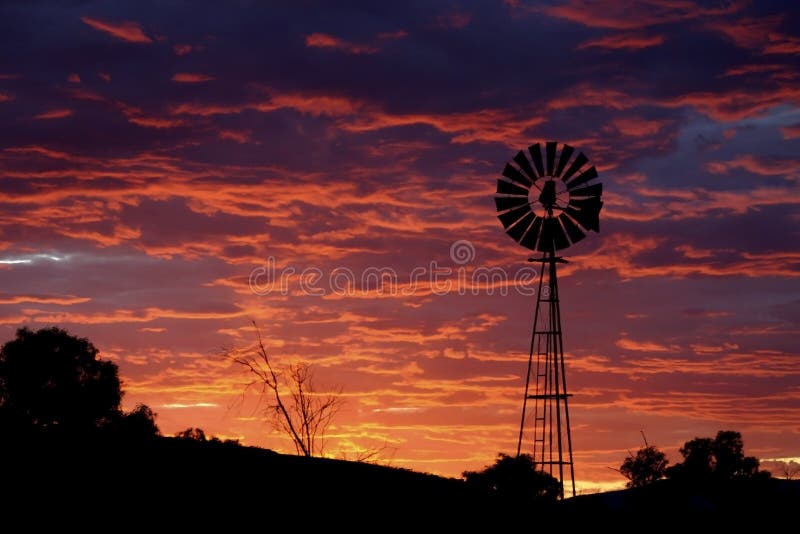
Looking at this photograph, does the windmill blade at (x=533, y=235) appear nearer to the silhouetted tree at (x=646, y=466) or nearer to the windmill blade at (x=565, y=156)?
the windmill blade at (x=565, y=156)

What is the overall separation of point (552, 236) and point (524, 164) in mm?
3437

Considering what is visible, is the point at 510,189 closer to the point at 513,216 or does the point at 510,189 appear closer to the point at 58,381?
the point at 513,216

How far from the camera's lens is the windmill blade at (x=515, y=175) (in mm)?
44172

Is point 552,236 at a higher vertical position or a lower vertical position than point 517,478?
higher

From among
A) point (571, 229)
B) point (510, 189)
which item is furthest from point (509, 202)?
point (571, 229)

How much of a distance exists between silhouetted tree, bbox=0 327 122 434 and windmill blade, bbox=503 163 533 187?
3720cm

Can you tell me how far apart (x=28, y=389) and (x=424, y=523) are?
51945mm

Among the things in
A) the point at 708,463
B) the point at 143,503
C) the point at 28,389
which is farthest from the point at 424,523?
the point at 708,463

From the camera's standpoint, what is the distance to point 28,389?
6925 cm

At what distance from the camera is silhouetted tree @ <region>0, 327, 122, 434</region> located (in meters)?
69.3

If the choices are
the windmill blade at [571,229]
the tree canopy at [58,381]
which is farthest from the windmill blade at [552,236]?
the tree canopy at [58,381]

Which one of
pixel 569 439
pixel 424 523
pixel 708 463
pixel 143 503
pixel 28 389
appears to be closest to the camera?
pixel 143 503

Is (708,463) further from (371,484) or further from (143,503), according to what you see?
→ (143,503)

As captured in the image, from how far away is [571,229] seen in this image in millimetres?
43031
